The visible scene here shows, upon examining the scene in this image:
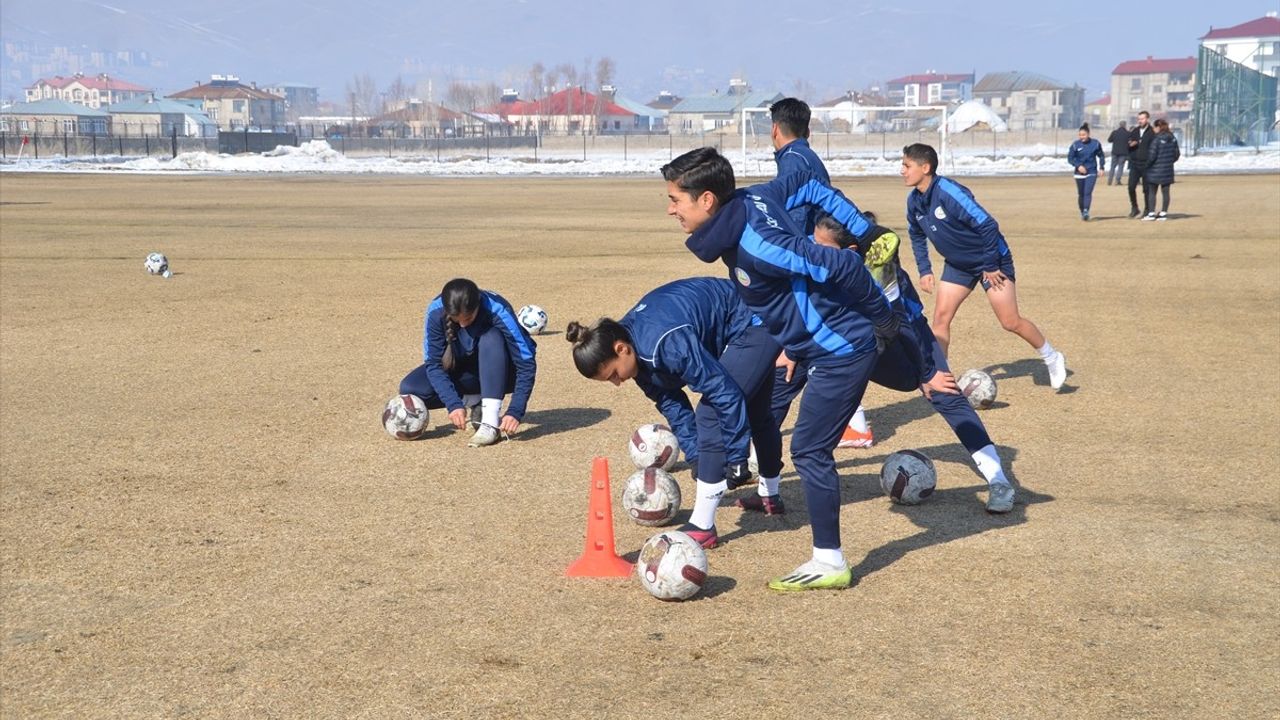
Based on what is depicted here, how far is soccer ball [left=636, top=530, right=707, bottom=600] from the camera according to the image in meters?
6.29

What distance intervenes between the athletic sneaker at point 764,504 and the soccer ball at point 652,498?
514mm

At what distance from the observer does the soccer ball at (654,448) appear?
8.83 m

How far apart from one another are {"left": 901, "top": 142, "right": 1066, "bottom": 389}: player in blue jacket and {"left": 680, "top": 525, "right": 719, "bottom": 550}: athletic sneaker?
14.0 feet

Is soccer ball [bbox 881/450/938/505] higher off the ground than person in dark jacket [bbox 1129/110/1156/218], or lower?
lower

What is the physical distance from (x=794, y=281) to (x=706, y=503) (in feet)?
4.92

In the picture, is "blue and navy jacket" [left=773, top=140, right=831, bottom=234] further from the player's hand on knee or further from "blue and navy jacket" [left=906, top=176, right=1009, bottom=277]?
"blue and navy jacket" [left=906, top=176, right=1009, bottom=277]

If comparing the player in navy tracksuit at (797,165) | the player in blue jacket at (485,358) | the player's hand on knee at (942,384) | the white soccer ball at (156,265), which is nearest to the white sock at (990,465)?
the player's hand on knee at (942,384)

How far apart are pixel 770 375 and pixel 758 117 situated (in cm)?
14893

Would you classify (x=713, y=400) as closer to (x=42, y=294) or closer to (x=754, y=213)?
(x=754, y=213)

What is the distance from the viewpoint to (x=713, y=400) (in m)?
6.68

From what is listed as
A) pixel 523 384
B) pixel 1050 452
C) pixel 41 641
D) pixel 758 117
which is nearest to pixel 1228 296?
pixel 1050 452

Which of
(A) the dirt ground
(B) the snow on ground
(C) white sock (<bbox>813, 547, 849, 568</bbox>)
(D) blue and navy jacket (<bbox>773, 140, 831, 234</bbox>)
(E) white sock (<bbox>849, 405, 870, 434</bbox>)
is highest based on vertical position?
(B) the snow on ground

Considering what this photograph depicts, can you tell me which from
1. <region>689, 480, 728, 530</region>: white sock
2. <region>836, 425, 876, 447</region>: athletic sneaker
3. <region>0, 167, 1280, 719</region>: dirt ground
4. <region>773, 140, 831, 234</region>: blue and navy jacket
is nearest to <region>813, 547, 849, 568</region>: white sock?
<region>0, 167, 1280, 719</region>: dirt ground

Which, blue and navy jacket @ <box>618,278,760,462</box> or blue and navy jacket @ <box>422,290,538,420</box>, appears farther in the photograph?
blue and navy jacket @ <box>422,290,538,420</box>
